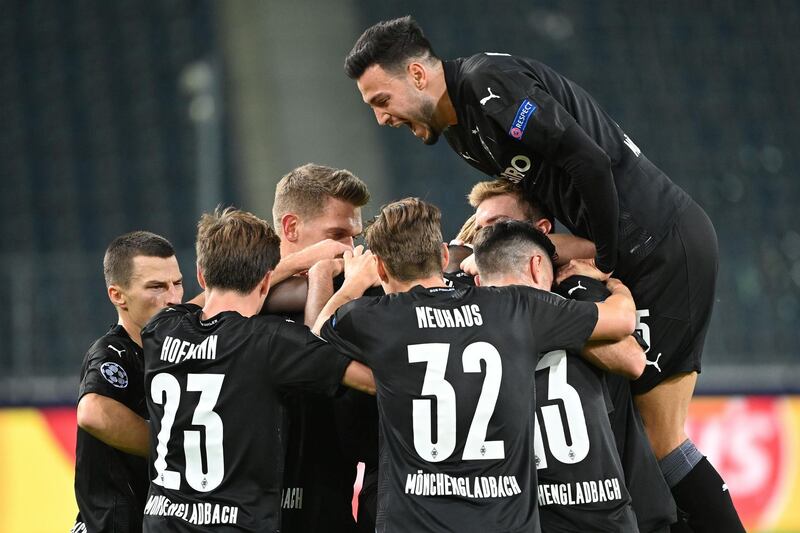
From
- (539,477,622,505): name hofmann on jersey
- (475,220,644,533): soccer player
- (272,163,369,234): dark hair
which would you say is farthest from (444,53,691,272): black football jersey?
(539,477,622,505): name hofmann on jersey

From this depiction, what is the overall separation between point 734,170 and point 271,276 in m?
9.24

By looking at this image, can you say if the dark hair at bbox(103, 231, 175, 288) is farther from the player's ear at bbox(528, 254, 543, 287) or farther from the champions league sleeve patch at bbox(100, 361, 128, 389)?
the player's ear at bbox(528, 254, 543, 287)

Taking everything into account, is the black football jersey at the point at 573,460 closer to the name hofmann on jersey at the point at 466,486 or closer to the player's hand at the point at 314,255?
the name hofmann on jersey at the point at 466,486

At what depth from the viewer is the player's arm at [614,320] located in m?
3.20

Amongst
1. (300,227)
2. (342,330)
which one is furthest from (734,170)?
(342,330)

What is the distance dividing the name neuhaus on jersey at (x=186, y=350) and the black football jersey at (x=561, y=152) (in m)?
1.06

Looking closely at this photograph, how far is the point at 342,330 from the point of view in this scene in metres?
3.14

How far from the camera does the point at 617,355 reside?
326cm

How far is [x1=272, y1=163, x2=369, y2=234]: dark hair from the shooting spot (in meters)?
4.00

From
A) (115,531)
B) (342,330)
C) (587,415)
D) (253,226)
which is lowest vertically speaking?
(115,531)

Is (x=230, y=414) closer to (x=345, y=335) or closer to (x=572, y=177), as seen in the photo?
(x=345, y=335)

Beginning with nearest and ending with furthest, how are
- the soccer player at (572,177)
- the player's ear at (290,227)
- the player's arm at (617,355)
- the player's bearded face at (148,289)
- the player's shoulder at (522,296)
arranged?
the player's shoulder at (522,296), the player's arm at (617,355), the soccer player at (572,177), the player's bearded face at (148,289), the player's ear at (290,227)

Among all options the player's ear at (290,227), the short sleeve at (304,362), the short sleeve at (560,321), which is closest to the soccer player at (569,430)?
the short sleeve at (560,321)

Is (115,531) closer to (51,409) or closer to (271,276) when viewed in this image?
(271,276)
